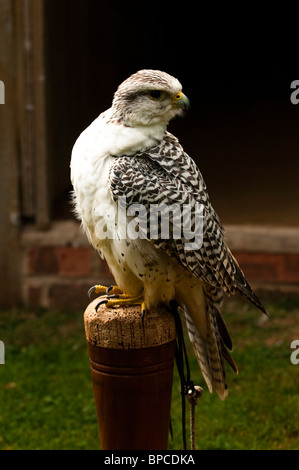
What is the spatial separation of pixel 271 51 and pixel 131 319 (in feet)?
37.2

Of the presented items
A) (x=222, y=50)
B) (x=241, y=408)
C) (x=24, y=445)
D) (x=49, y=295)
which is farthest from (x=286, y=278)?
(x=222, y=50)

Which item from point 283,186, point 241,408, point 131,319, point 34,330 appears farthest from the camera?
point 283,186

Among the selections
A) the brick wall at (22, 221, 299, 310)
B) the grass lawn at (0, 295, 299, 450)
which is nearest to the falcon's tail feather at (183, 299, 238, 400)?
the grass lawn at (0, 295, 299, 450)

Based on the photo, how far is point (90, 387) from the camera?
357cm

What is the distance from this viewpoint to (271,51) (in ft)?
40.5

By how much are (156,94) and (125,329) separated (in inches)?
26.8

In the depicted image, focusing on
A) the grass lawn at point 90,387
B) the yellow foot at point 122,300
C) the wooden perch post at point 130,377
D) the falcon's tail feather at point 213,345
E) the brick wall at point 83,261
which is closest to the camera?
the wooden perch post at point 130,377

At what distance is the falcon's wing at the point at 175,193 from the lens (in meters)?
1.92

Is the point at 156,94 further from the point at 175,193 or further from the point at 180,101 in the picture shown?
the point at 175,193

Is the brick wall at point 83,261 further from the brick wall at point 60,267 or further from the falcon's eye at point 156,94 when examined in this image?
the falcon's eye at point 156,94

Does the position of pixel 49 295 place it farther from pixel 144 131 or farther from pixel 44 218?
pixel 144 131

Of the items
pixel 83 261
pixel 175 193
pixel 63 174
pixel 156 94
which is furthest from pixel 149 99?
pixel 63 174

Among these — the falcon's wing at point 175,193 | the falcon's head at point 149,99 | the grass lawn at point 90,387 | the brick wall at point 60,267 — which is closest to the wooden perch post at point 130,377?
the falcon's wing at point 175,193

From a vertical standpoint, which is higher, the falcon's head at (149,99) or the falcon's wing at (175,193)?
the falcon's head at (149,99)
